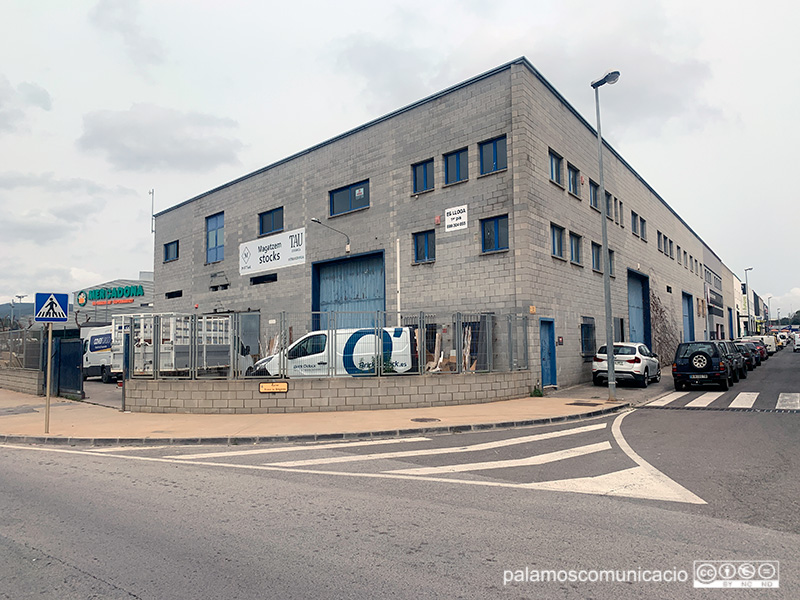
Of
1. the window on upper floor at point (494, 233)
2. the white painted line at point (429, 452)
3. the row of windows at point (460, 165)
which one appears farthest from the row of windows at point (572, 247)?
the white painted line at point (429, 452)

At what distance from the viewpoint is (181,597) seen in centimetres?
393

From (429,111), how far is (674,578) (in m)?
20.9

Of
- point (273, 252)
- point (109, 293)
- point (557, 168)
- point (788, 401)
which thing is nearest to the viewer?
point (788, 401)

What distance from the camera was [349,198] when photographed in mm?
26016

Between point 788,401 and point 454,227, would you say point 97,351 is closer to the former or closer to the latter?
point 454,227

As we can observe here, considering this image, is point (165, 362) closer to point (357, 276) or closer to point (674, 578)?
point (357, 276)

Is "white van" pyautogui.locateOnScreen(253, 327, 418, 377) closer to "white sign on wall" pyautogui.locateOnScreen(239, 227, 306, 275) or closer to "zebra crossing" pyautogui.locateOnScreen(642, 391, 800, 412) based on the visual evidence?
"zebra crossing" pyautogui.locateOnScreen(642, 391, 800, 412)

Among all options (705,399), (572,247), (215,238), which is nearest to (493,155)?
(572,247)

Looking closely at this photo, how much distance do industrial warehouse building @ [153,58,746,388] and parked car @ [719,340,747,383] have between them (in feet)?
16.2

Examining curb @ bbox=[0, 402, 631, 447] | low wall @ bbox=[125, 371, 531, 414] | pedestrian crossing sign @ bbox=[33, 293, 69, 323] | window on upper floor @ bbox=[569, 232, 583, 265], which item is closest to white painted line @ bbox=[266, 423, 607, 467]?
curb @ bbox=[0, 402, 631, 447]

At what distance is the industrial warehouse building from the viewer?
793 inches

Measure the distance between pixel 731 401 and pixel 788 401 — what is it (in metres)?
1.43

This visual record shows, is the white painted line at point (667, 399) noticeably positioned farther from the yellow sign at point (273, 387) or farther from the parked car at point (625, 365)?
the yellow sign at point (273, 387)

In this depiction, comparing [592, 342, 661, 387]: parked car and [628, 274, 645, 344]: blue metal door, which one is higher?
[628, 274, 645, 344]: blue metal door
